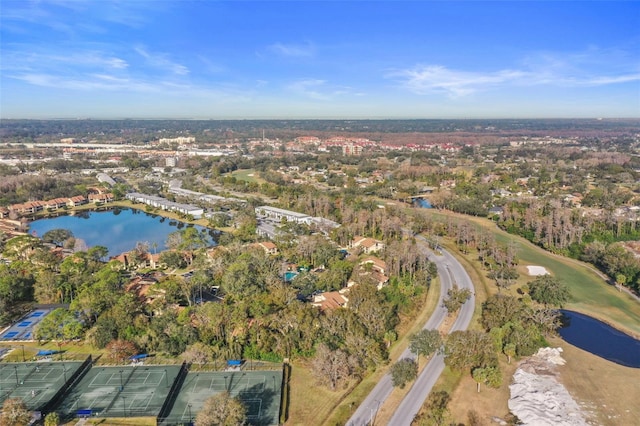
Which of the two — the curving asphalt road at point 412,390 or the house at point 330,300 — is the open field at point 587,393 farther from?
the house at point 330,300

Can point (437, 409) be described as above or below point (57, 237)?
below

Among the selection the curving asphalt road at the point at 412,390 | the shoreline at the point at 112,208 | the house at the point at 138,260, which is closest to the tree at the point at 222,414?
the curving asphalt road at the point at 412,390

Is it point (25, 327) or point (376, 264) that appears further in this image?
point (376, 264)

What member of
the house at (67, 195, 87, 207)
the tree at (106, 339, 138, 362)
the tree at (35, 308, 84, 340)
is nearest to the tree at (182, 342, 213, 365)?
the tree at (106, 339, 138, 362)

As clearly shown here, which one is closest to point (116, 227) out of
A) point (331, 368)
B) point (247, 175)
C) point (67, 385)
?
point (67, 385)

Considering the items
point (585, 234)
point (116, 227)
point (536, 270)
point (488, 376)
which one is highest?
point (585, 234)

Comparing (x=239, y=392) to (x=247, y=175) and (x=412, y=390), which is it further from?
(x=247, y=175)

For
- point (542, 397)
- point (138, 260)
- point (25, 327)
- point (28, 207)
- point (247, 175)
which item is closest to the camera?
point (542, 397)
